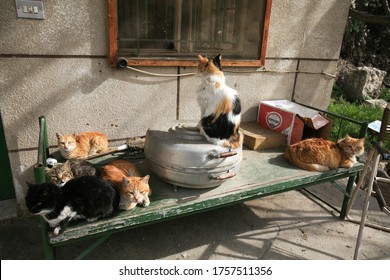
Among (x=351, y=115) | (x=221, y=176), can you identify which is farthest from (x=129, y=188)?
(x=351, y=115)

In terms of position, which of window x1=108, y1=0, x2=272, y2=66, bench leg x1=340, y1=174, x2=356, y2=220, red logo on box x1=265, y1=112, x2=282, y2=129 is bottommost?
bench leg x1=340, y1=174, x2=356, y2=220

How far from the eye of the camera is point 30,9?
2311mm

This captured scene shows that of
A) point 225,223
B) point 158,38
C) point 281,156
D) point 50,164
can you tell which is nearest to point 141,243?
point 225,223

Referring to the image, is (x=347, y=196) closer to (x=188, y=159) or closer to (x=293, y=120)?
(x=293, y=120)

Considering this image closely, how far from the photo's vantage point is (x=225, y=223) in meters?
3.06

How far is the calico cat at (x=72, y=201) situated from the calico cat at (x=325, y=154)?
179cm

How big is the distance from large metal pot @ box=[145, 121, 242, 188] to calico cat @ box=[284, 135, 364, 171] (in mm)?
821

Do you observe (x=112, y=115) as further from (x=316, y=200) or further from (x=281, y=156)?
(x=316, y=200)

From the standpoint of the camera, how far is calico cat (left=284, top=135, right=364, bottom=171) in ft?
9.07

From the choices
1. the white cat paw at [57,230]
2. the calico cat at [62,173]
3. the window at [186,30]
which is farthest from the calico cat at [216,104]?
the white cat paw at [57,230]

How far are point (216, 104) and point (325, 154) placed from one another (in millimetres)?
1300

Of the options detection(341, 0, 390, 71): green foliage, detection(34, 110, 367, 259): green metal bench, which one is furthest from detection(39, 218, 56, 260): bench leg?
detection(341, 0, 390, 71): green foliage

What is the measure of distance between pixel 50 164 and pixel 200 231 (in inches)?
60.8

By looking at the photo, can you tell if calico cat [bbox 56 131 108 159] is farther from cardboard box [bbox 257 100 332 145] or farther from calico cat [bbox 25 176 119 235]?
cardboard box [bbox 257 100 332 145]
